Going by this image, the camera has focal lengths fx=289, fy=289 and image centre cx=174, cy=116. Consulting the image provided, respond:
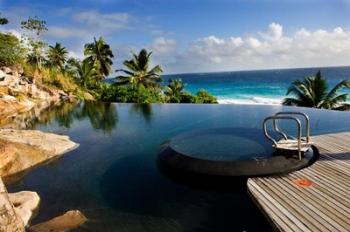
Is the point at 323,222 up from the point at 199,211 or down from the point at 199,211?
up

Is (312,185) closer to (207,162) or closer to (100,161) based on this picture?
(207,162)

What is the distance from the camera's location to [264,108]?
18.0m

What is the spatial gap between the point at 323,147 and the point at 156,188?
473 cm

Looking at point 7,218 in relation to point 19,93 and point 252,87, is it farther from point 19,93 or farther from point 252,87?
point 252,87

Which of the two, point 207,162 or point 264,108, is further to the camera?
point 264,108

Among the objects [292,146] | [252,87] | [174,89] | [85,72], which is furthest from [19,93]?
[252,87]

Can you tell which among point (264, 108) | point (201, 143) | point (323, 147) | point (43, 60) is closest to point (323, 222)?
point (323, 147)

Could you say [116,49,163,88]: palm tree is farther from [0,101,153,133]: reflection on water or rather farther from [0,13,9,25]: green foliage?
[0,13,9,25]: green foliage

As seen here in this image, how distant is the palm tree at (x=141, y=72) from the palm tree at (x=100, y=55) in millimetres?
7157

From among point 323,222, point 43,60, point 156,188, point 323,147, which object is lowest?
point 156,188

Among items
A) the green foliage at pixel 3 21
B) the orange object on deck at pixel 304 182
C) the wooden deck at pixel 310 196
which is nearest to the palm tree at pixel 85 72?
the green foliage at pixel 3 21

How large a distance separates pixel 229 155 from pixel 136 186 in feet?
8.82

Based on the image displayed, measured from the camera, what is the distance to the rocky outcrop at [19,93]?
19.4 meters

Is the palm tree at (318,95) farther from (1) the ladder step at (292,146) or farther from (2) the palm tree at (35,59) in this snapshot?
(2) the palm tree at (35,59)
